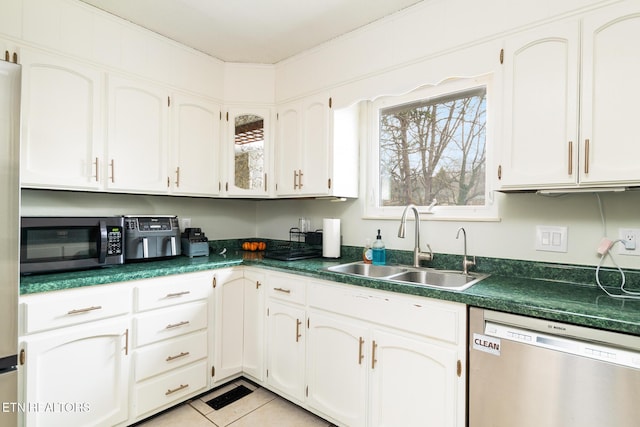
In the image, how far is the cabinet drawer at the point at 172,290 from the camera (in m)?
1.84

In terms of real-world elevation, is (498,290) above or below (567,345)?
above

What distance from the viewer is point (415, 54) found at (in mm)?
1930

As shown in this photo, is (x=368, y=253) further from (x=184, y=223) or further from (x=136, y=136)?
A: (x=136, y=136)

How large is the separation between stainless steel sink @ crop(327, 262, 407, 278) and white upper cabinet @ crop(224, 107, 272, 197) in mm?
925

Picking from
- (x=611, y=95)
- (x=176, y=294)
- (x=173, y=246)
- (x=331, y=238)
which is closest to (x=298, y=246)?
(x=331, y=238)

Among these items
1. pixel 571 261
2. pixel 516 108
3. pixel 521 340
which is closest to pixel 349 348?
pixel 521 340

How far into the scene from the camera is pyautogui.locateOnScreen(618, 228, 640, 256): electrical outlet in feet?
4.89

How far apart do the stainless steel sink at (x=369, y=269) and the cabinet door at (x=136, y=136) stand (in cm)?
132

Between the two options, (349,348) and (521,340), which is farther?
(349,348)

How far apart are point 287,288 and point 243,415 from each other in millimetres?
783

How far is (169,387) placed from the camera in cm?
197

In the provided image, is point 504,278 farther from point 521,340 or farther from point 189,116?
point 189,116

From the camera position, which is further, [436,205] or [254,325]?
[254,325]

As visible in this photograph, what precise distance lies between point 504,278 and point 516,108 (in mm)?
836
